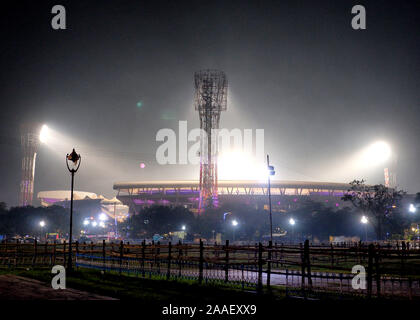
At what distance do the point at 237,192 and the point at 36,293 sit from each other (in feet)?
475

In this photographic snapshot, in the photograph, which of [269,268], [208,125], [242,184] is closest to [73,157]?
[269,268]

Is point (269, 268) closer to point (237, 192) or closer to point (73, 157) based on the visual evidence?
point (73, 157)

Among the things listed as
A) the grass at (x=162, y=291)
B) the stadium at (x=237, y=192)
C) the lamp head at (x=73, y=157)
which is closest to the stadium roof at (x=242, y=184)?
the stadium at (x=237, y=192)

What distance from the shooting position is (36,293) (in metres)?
13.9

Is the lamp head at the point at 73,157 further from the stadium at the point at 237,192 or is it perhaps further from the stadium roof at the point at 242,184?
the stadium roof at the point at 242,184

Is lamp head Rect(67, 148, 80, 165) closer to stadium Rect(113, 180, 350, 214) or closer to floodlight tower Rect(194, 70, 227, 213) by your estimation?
floodlight tower Rect(194, 70, 227, 213)

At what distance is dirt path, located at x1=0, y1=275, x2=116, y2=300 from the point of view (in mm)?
12820

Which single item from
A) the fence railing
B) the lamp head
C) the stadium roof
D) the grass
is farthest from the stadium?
the grass

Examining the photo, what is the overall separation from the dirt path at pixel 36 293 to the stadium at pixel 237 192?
436ft

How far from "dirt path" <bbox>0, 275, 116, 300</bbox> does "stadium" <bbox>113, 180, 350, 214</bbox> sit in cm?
13275

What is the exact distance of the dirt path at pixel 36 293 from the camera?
12.8 metres

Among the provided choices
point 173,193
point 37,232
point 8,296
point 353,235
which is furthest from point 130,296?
point 173,193
